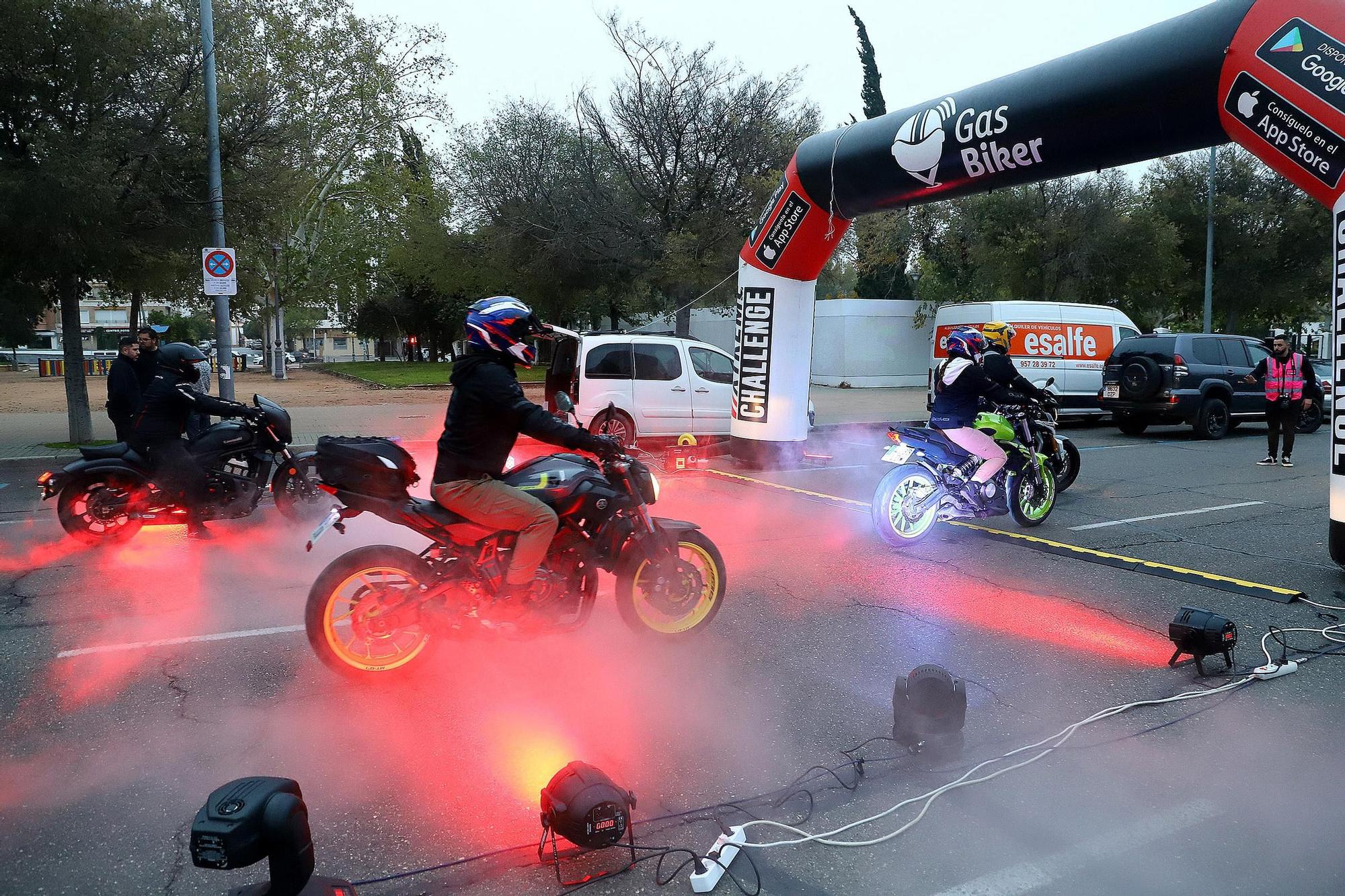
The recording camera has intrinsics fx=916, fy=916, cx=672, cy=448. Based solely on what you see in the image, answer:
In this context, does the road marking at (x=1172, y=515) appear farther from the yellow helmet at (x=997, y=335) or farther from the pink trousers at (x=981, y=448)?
the yellow helmet at (x=997, y=335)

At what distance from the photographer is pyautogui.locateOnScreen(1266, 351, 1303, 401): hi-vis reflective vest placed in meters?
12.8

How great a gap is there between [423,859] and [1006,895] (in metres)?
1.98

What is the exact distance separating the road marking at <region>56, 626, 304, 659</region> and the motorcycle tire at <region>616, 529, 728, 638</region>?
214cm

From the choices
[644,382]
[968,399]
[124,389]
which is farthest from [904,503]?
[124,389]

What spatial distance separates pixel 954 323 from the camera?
64.0ft

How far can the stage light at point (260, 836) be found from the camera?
2.36 meters

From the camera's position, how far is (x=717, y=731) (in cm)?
427

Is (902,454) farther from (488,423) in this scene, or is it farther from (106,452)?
(106,452)

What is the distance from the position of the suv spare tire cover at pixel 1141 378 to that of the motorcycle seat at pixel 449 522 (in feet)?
51.3

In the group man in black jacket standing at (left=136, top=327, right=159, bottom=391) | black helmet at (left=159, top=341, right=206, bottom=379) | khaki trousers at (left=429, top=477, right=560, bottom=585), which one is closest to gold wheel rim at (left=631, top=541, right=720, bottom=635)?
khaki trousers at (left=429, top=477, right=560, bottom=585)

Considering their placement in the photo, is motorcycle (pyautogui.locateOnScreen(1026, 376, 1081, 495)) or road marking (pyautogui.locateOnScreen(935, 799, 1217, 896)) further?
motorcycle (pyautogui.locateOnScreen(1026, 376, 1081, 495))

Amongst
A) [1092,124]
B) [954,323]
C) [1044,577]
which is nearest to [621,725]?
[1044,577]

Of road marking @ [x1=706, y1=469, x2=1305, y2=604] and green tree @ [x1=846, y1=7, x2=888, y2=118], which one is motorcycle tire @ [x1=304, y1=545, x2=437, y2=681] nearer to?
road marking @ [x1=706, y1=469, x2=1305, y2=604]

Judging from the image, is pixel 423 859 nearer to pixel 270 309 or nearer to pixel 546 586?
pixel 546 586
